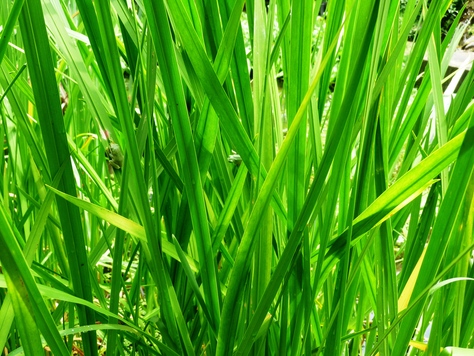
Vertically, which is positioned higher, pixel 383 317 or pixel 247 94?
pixel 247 94

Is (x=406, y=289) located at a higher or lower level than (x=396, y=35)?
lower

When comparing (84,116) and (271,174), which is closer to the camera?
(271,174)

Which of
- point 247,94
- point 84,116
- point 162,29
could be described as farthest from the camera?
point 84,116

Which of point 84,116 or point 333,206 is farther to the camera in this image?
point 84,116

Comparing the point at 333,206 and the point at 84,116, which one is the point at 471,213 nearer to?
the point at 333,206

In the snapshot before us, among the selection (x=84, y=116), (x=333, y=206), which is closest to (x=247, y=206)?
(x=333, y=206)

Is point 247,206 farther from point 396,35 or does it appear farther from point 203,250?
point 396,35

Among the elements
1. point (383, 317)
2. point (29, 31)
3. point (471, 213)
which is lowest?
point (383, 317)

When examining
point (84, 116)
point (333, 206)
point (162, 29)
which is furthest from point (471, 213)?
point (84, 116)

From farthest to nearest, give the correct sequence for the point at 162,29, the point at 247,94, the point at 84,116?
the point at 84,116 < the point at 247,94 < the point at 162,29
